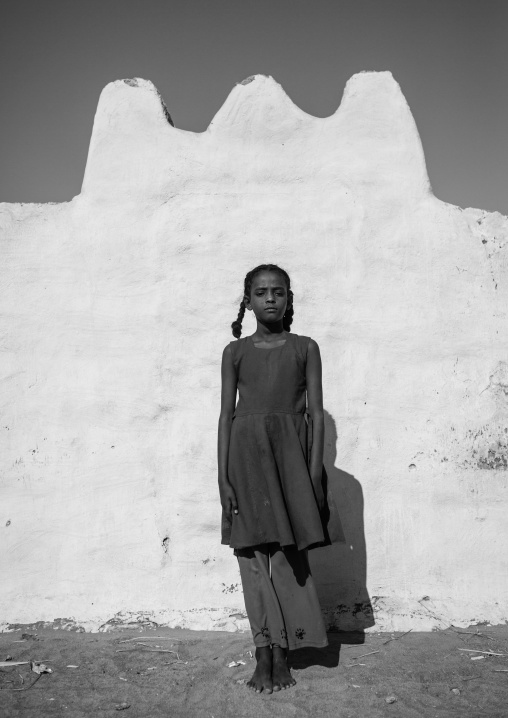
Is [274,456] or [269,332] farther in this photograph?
[269,332]

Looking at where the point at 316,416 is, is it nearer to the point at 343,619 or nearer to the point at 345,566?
the point at 345,566

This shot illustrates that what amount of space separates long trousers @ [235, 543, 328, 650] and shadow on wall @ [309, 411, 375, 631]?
0.73 m

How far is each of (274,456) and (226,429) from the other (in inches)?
10.2

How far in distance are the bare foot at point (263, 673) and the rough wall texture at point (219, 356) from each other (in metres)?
0.77

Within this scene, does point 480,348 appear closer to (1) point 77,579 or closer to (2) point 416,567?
(2) point 416,567

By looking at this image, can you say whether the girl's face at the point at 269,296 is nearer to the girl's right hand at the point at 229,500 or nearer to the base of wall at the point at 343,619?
the girl's right hand at the point at 229,500

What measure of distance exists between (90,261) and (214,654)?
7.51ft

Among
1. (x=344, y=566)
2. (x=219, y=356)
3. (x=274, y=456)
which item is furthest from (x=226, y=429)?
(x=344, y=566)

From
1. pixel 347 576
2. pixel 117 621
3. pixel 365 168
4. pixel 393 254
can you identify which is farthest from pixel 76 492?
pixel 365 168

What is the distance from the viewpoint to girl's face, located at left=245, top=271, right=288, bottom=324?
302 centimetres

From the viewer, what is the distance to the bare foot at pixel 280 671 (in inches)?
106

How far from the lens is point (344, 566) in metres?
3.62

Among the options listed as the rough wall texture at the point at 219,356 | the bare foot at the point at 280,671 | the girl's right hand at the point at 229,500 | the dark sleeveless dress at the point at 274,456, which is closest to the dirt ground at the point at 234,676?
the bare foot at the point at 280,671

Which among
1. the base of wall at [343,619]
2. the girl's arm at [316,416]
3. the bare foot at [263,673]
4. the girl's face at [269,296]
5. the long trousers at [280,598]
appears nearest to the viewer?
the bare foot at [263,673]
